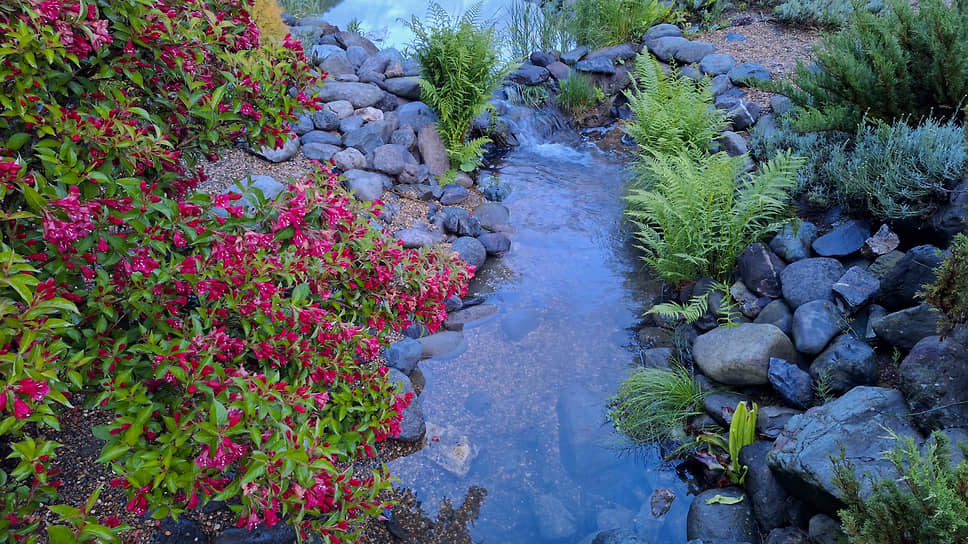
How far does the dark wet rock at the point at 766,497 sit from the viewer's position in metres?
3.20

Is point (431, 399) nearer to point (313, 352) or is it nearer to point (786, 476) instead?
point (313, 352)

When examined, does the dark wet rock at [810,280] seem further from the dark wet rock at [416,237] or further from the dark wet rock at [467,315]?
the dark wet rock at [416,237]

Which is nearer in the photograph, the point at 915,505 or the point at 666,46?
the point at 915,505

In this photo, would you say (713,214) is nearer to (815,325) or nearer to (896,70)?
(815,325)

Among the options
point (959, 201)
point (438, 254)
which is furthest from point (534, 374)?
point (959, 201)

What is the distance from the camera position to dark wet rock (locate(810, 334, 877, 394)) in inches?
139

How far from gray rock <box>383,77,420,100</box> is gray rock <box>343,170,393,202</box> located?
1613mm

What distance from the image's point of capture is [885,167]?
4520 millimetres

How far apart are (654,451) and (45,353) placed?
3237mm

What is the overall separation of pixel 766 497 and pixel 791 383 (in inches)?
28.6

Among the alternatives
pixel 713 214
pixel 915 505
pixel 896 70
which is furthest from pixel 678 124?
pixel 915 505

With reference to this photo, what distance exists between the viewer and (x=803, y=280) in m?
4.33

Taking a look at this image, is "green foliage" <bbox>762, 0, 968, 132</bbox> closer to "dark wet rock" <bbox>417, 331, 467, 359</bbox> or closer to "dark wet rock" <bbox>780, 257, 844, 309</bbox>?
"dark wet rock" <bbox>780, 257, 844, 309</bbox>

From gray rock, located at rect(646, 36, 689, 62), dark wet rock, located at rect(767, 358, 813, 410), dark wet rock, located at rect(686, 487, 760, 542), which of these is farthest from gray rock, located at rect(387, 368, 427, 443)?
gray rock, located at rect(646, 36, 689, 62)
